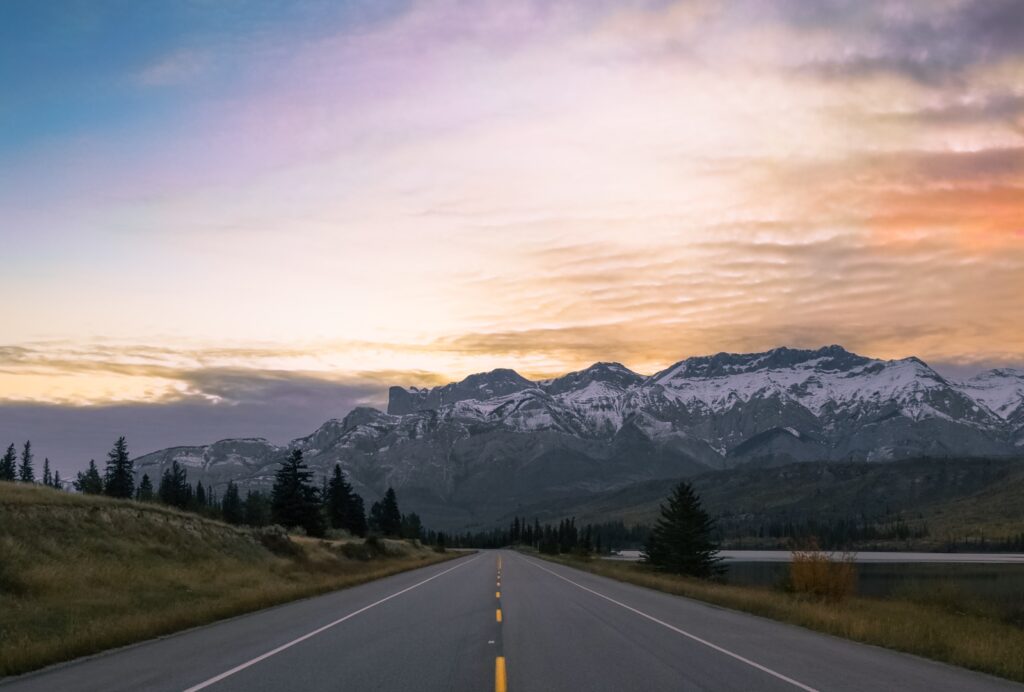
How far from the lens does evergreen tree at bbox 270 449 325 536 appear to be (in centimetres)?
9106

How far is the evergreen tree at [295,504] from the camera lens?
Result: 91.1 m

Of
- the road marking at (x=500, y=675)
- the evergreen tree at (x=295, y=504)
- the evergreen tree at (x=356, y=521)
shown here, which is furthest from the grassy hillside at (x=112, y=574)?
the evergreen tree at (x=356, y=521)

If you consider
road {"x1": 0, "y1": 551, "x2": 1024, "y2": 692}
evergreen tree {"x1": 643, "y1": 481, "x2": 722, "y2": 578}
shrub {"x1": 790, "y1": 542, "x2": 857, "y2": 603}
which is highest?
road {"x1": 0, "y1": 551, "x2": 1024, "y2": 692}

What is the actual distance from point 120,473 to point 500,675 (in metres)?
118

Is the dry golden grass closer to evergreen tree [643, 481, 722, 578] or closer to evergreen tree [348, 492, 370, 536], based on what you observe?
evergreen tree [643, 481, 722, 578]

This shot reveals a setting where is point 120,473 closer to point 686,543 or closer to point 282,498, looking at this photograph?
point 282,498

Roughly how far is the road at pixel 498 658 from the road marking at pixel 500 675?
18mm

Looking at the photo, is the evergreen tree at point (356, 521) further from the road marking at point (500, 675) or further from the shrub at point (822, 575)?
the road marking at point (500, 675)

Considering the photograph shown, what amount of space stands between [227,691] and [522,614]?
544 inches

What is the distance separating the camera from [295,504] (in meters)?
91.8

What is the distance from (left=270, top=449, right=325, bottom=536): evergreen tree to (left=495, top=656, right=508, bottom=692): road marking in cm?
7877

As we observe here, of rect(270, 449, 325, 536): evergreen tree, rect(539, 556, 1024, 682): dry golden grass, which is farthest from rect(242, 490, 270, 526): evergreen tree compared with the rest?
rect(539, 556, 1024, 682): dry golden grass

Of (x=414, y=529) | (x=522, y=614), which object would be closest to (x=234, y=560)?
(x=522, y=614)

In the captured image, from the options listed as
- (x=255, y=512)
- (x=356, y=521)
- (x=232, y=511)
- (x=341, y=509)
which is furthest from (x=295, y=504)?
(x=255, y=512)
